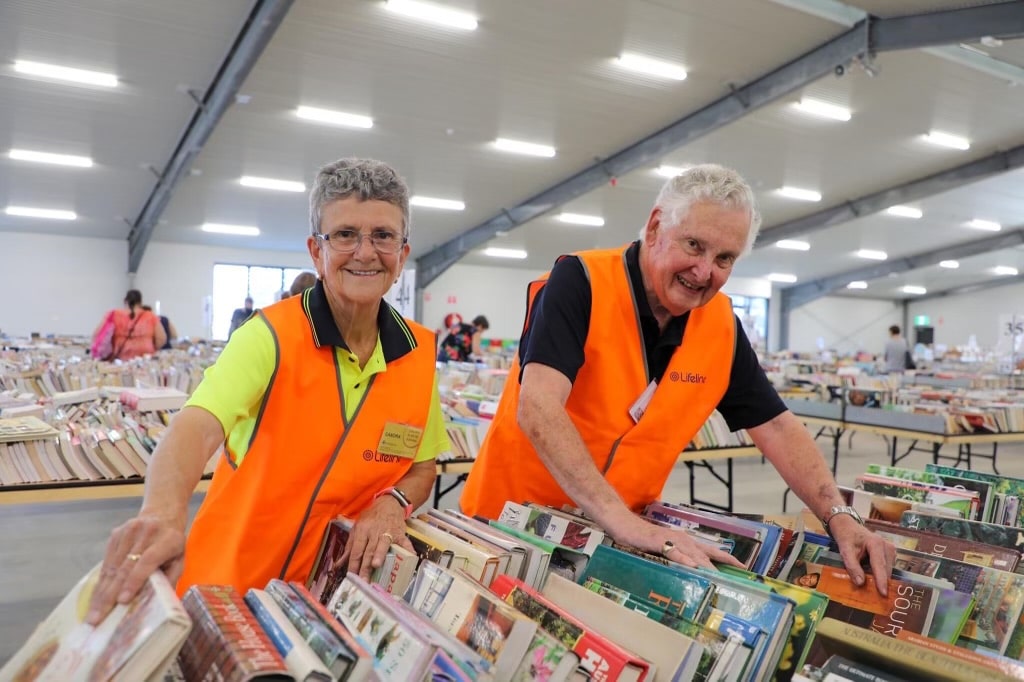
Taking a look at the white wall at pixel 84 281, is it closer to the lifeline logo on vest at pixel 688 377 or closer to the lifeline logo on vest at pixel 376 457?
the lifeline logo on vest at pixel 376 457

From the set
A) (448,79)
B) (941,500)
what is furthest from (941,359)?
(941,500)

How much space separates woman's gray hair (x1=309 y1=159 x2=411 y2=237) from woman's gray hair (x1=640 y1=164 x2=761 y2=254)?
19.4 inches

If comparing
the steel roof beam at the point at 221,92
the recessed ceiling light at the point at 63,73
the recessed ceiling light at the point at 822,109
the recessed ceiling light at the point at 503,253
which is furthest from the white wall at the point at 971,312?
the recessed ceiling light at the point at 63,73

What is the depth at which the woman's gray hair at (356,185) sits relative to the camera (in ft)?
4.45

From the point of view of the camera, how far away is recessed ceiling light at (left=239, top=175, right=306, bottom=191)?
→ 13109 millimetres

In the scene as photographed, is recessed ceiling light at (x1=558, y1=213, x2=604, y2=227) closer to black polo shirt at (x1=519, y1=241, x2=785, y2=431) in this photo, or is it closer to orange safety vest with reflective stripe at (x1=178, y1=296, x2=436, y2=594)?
black polo shirt at (x1=519, y1=241, x2=785, y2=431)

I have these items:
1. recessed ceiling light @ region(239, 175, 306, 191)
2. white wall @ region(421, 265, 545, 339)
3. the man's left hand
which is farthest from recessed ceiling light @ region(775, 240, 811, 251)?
the man's left hand

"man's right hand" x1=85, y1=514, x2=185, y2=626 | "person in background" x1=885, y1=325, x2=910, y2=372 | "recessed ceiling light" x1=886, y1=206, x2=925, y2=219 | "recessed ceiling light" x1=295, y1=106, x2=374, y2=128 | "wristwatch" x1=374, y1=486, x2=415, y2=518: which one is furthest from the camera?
"recessed ceiling light" x1=886, y1=206, x2=925, y2=219

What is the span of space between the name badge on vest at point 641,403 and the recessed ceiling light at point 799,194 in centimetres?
1404

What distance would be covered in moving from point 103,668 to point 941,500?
171 cm

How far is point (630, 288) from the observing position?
5.23ft

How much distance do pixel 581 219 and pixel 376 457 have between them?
15671 mm

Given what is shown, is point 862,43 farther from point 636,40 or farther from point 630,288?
point 630,288

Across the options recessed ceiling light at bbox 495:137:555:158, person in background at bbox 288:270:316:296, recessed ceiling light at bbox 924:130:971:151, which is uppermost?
recessed ceiling light at bbox 924:130:971:151
